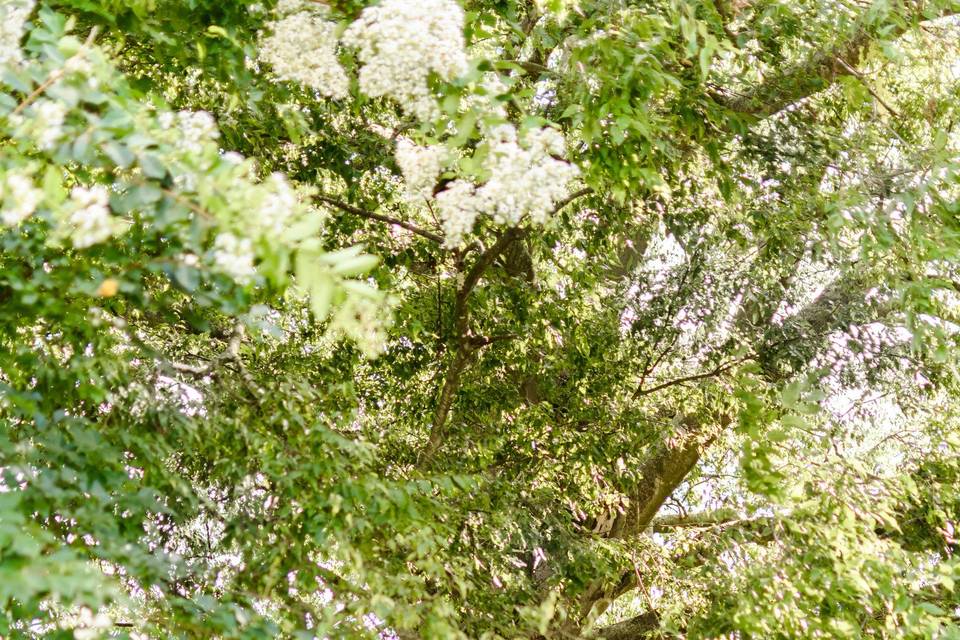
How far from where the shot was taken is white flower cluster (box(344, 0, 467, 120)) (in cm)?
183

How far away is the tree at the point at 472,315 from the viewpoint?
174cm

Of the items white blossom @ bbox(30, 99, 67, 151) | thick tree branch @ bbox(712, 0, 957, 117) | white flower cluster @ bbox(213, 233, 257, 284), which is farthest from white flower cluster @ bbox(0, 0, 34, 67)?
thick tree branch @ bbox(712, 0, 957, 117)

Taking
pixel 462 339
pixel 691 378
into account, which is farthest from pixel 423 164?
pixel 691 378

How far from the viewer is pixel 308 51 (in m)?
2.13

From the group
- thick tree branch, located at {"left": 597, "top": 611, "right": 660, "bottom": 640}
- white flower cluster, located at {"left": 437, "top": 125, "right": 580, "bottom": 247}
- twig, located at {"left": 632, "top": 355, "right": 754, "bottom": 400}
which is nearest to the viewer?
white flower cluster, located at {"left": 437, "top": 125, "right": 580, "bottom": 247}

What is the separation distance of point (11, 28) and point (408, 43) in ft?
2.39

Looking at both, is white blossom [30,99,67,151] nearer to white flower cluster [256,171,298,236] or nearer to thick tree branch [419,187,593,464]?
white flower cluster [256,171,298,236]

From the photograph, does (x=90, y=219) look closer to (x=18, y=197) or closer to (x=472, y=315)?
(x=18, y=197)

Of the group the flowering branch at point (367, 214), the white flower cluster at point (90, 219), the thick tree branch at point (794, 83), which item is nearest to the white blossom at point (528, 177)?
the white flower cluster at point (90, 219)

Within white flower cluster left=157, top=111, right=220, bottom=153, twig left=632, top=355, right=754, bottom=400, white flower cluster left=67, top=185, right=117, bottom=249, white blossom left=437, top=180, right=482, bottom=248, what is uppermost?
white flower cluster left=157, top=111, right=220, bottom=153

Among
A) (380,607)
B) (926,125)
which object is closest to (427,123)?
(380,607)

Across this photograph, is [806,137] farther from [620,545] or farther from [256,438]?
[256,438]

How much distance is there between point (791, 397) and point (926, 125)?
2616mm

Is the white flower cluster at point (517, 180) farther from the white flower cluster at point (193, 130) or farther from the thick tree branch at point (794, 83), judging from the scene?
the thick tree branch at point (794, 83)
